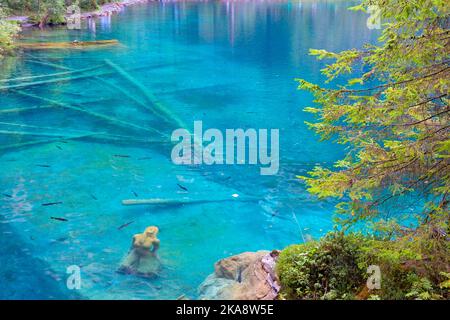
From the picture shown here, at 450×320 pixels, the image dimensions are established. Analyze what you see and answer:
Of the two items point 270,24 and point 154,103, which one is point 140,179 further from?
point 270,24

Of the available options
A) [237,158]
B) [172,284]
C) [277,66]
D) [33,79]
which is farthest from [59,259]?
[277,66]

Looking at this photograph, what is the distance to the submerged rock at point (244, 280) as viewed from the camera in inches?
252

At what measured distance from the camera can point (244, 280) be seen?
723cm

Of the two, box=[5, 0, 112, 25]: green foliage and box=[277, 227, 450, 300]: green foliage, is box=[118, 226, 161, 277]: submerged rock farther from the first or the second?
box=[5, 0, 112, 25]: green foliage

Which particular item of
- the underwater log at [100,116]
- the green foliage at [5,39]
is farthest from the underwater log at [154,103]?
the green foliage at [5,39]

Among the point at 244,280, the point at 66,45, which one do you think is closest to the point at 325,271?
the point at 244,280

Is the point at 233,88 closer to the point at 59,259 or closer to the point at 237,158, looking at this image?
the point at 237,158

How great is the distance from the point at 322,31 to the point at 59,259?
1524 inches

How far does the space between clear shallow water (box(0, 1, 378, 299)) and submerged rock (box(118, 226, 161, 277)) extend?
0.76 ft

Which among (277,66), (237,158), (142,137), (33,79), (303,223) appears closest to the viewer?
(303,223)

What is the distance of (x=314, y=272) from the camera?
6.09 m

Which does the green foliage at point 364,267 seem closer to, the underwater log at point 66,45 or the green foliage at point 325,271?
the green foliage at point 325,271

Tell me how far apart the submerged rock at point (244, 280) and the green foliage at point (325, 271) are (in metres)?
0.24

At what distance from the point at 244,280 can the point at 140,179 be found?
6861 mm
